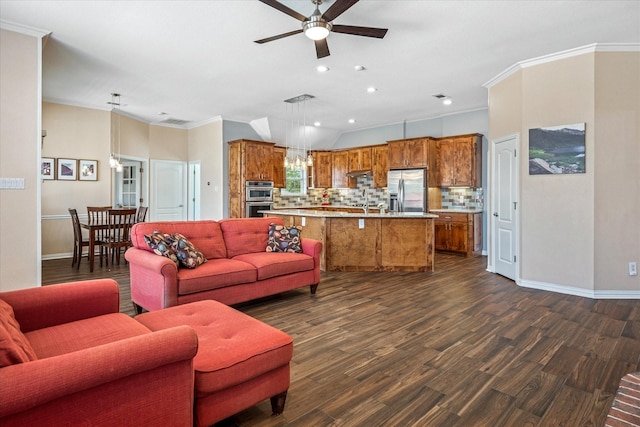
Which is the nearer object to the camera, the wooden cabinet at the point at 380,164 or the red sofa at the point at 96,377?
the red sofa at the point at 96,377

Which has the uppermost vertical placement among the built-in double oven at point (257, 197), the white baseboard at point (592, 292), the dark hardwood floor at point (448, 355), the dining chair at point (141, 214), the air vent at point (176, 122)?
the air vent at point (176, 122)

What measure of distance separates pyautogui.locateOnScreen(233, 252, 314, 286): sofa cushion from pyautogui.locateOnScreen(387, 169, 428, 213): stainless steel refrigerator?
4158mm

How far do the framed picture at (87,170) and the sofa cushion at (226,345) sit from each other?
5.99 metres

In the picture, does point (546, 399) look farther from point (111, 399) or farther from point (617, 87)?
point (617, 87)

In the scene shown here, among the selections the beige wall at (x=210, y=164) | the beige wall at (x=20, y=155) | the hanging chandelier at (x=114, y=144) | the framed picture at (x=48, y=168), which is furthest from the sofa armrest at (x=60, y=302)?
the beige wall at (x=210, y=164)

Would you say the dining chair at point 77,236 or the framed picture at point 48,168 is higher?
the framed picture at point 48,168

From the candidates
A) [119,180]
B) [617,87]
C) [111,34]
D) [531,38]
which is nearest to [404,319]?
[531,38]

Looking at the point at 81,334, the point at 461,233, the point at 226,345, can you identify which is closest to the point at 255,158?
the point at 461,233

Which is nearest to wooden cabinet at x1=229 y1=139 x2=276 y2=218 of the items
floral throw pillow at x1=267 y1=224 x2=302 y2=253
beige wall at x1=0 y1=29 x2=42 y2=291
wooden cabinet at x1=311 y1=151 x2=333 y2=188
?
wooden cabinet at x1=311 y1=151 x2=333 y2=188

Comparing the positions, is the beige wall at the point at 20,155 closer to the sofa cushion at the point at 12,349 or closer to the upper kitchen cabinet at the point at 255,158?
the sofa cushion at the point at 12,349

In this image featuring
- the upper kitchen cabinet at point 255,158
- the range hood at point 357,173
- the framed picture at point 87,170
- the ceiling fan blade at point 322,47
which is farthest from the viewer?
the range hood at point 357,173

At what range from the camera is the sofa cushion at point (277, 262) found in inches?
154

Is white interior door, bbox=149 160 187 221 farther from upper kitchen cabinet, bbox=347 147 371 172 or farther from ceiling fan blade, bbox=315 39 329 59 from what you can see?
ceiling fan blade, bbox=315 39 329 59

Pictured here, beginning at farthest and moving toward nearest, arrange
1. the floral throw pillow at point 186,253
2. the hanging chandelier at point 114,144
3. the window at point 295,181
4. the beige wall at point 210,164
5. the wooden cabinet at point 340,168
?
the window at point 295,181 → the wooden cabinet at point 340,168 → the beige wall at point 210,164 → the hanging chandelier at point 114,144 → the floral throw pillow at point 186,253
